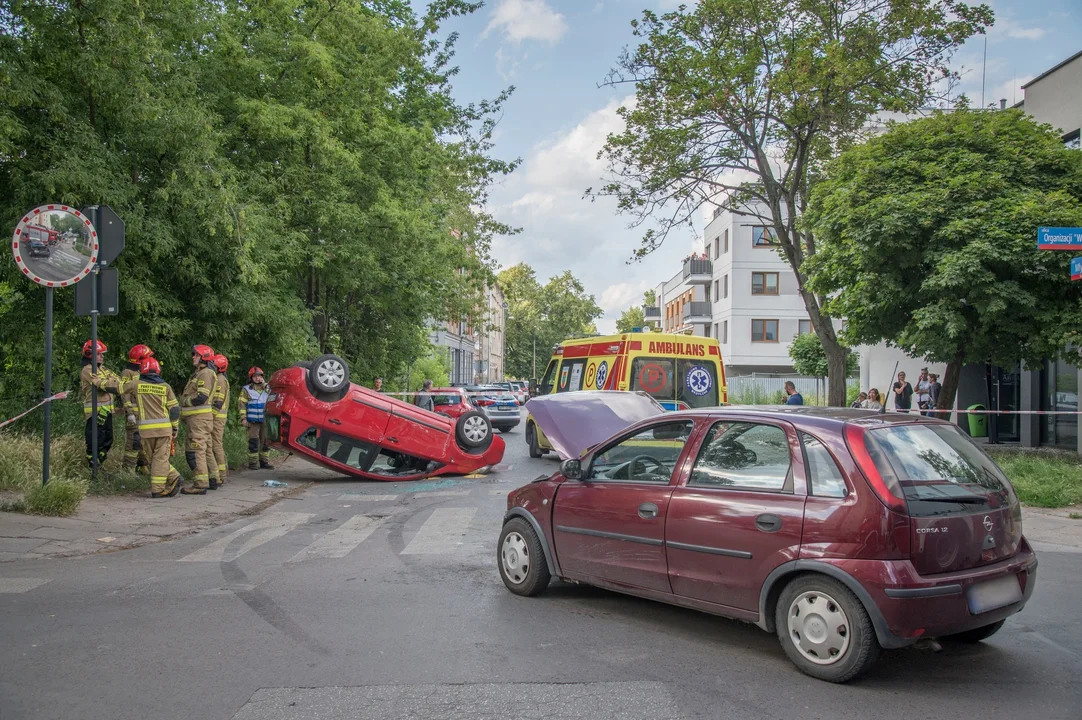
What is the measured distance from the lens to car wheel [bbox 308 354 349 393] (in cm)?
1255

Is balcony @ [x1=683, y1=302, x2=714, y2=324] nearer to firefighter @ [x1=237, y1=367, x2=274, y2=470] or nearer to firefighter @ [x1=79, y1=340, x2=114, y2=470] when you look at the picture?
firefighter @ [x1=237, y1=367, x2=274, y2=470]

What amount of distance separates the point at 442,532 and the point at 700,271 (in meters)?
51.4

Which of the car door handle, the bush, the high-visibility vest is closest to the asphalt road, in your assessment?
the car door handle

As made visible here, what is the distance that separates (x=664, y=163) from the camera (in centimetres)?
2184

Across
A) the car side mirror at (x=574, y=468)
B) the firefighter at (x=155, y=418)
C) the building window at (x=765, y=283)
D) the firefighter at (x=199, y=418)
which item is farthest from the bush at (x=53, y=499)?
the building window at (x=765, y=283)

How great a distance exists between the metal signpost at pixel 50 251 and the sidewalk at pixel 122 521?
73 cm

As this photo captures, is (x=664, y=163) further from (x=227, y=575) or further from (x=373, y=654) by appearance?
(x=373, y=654)

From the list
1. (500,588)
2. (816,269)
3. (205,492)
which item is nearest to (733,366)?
(816,269)

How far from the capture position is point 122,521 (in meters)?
9.02

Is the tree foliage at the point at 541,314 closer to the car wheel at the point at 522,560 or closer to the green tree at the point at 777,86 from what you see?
the green tree at the point at 777,86

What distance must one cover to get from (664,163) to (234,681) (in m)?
19.3

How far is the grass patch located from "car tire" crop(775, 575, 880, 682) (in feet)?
22.2

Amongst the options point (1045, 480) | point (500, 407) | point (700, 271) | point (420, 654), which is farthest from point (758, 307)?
point (420, 654)

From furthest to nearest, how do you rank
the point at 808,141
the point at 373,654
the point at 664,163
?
the point at 664,163
the point at 808,141
the point at 373,654
